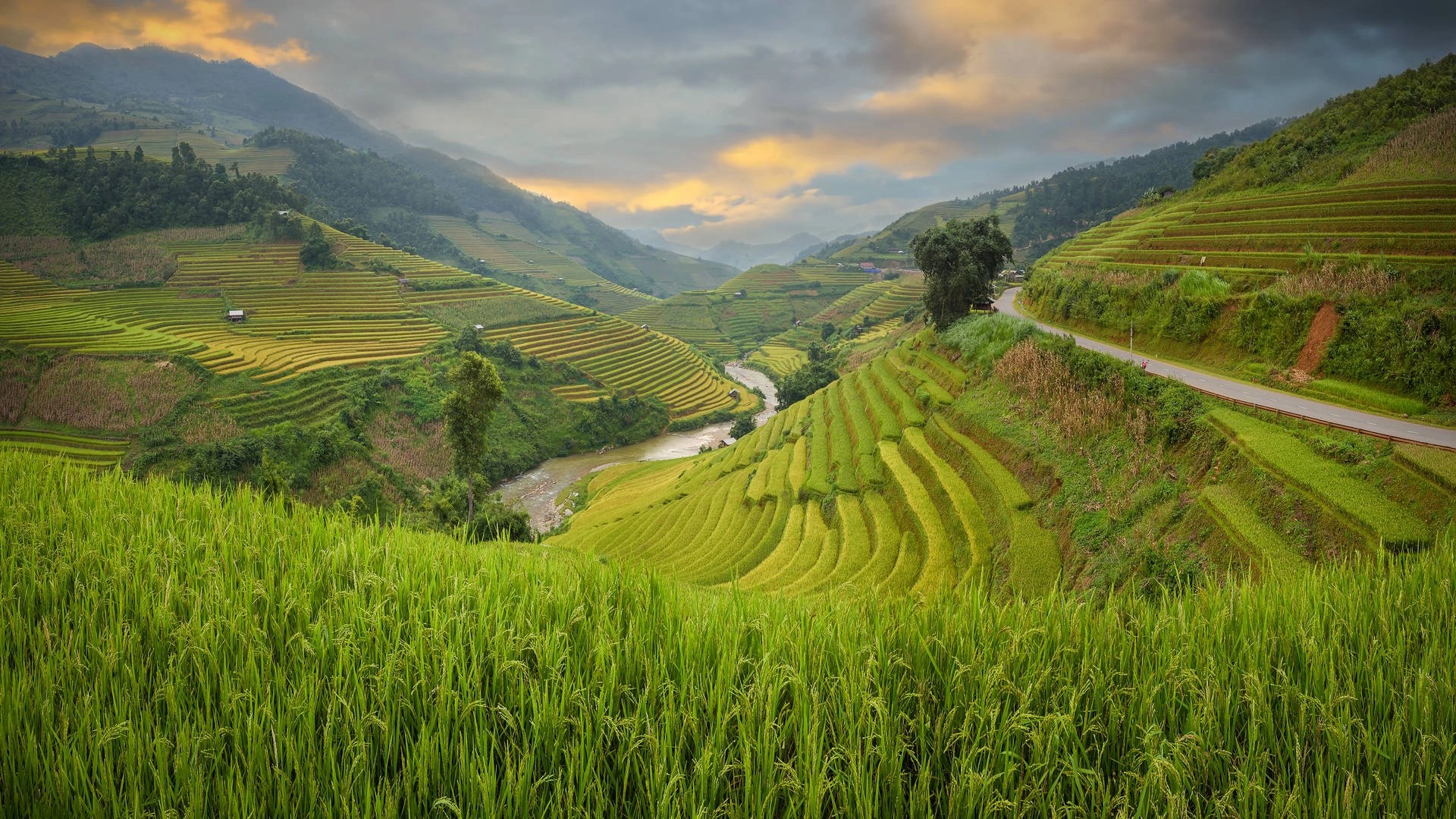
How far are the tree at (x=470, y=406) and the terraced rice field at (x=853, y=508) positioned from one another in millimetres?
6214

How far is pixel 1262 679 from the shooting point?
10.3ft

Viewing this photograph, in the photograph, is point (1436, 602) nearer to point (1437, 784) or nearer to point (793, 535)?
point (1437, 784)

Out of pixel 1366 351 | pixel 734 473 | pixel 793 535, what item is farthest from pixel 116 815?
pixel 734 473

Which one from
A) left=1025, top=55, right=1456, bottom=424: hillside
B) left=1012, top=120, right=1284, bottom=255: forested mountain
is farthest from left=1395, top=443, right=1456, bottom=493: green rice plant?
left=1012, top=120, right=1284, bottom=255: forested mountain

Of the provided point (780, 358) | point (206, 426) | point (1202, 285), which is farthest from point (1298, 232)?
point (780, 358)

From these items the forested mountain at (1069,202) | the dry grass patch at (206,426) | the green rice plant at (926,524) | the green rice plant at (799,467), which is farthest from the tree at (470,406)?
the forested mountain at (1069,202)

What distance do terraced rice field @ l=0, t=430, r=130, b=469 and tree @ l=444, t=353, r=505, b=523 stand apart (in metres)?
23.0

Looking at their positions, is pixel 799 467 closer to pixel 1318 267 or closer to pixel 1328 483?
pixel 1328 483

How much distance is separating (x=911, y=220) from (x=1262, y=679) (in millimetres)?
214397

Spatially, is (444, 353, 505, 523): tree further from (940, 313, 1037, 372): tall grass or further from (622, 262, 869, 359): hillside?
(622, 262, 869, 359): hillside

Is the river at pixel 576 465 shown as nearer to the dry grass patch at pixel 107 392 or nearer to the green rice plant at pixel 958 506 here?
the dry grass patch at pixel 107 392

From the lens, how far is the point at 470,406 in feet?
86.2

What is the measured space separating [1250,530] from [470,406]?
27288 mm

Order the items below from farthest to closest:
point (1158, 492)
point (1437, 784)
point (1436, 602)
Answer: point (1158, 492), point (1436, 602), point (1437, 784)
